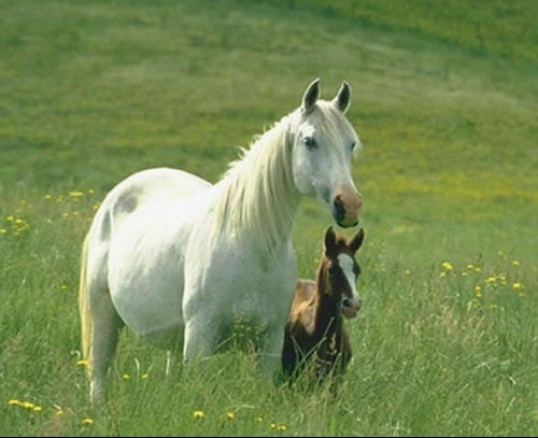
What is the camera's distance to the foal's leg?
9.73 m

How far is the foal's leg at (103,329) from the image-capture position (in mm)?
9734

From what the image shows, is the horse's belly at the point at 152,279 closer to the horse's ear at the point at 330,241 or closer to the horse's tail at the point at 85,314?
the horse's tail at the point at 85,314

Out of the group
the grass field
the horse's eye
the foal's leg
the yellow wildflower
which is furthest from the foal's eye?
the yellow wildflower

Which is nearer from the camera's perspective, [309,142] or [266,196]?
[309,142]

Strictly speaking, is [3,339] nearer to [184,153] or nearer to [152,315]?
[152,315]

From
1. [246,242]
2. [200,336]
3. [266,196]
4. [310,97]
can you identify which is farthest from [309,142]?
[200,336]

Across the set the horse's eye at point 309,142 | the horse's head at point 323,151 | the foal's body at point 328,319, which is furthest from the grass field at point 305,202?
the horse's eye at point 309,142

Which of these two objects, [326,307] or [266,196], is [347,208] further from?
[326,307]

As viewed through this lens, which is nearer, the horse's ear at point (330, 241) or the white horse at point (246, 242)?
the white horse at point (246, 242)

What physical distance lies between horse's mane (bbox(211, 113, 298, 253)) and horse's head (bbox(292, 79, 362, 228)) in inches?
4.9

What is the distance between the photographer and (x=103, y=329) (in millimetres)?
9852

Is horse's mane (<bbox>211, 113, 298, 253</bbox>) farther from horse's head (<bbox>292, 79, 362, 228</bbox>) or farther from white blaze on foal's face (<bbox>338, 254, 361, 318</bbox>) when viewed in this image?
white blaze on foal's face (<bbox>338, 254, 361, 318</bbox>)

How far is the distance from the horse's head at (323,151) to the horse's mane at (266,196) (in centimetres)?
12

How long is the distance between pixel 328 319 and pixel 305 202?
18223mm
